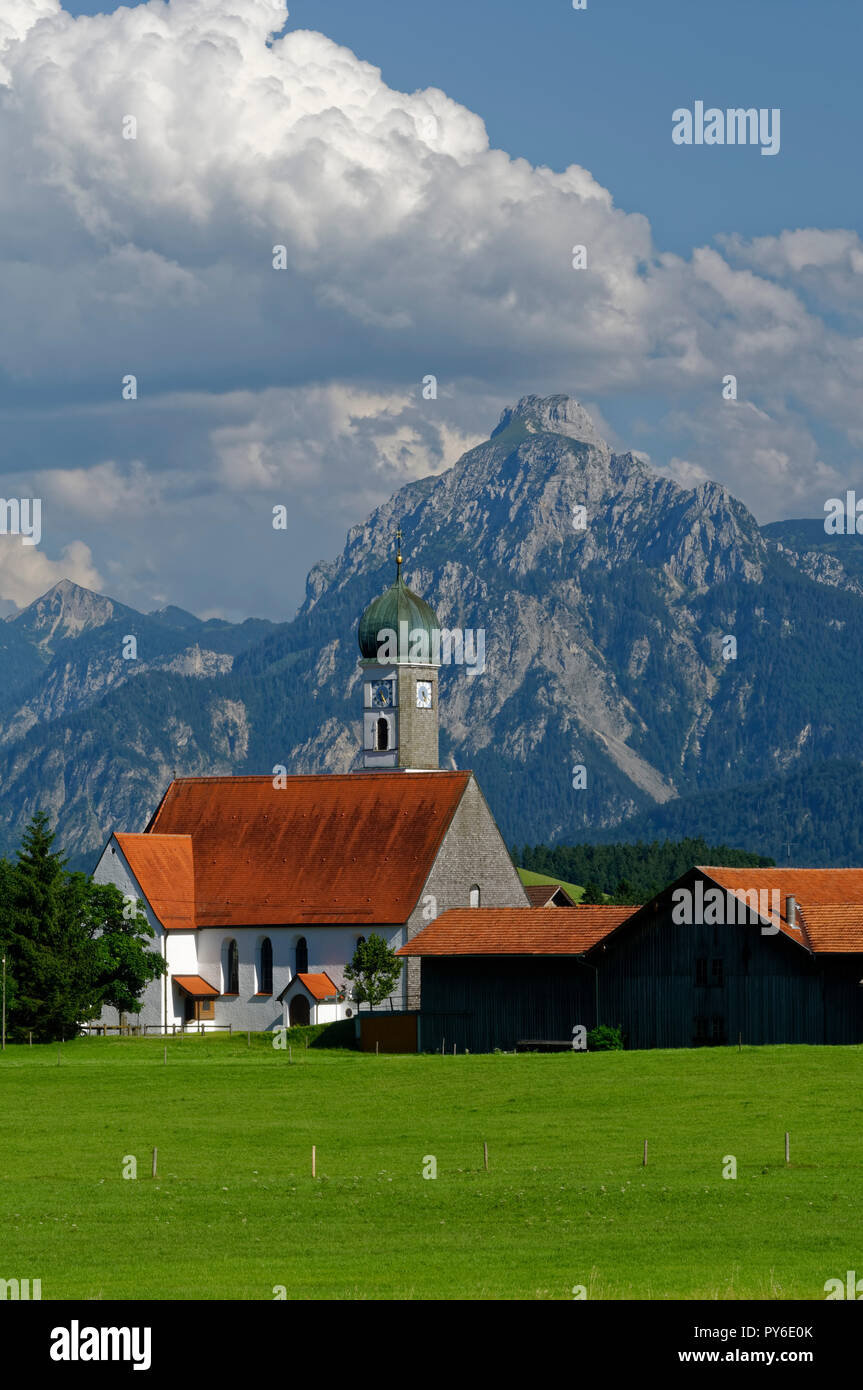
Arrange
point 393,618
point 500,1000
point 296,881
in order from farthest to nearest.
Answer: point 393,618, point 296,881, point 500,1000

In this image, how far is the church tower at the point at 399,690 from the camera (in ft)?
419

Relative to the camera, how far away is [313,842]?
364 ft

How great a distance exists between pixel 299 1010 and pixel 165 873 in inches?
449

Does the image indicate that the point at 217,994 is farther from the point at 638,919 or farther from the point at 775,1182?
the point at 775,1182

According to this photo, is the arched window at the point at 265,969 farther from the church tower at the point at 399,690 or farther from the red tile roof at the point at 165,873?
the church tower at the point at 399,690

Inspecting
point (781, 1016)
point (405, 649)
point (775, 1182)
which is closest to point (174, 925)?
point (405, 649)

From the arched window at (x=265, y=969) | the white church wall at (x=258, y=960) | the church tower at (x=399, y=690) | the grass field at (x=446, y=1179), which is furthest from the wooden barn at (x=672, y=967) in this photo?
the church tower at (x=399, y=690)

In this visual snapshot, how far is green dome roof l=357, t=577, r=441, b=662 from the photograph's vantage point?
133 metres

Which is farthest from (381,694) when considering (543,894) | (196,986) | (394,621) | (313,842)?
(196,986)

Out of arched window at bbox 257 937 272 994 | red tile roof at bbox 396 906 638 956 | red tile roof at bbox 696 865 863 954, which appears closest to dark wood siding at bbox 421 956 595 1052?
red tile roof at bbox 396 906 638 956

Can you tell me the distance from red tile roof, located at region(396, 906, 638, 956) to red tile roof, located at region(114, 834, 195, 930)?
68.9 ft

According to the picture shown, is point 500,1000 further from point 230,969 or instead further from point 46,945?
point 230,969

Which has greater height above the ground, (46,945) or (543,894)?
(543,894)
